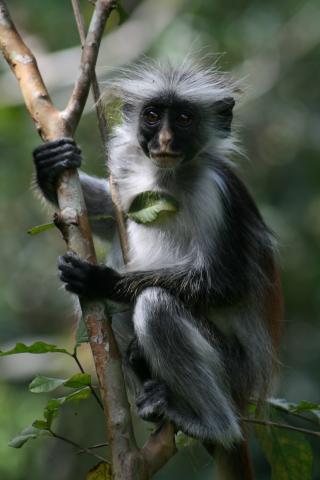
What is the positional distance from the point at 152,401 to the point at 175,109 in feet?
7.03

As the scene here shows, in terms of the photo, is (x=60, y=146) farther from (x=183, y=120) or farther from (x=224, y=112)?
(x=224, y=112)

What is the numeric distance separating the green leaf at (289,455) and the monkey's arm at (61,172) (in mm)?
1653

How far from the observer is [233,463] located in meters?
5.84

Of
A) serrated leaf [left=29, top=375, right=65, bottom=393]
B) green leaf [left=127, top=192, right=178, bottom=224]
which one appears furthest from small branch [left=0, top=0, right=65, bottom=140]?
serrated leaf [left=29, top=375, right=65, bottom=393]

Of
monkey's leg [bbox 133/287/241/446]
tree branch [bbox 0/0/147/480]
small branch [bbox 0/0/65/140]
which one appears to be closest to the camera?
tree branch [bbox 0/0/147/480]

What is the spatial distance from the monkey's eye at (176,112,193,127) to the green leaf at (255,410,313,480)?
7.71ft

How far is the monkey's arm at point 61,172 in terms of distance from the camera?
17.3ft

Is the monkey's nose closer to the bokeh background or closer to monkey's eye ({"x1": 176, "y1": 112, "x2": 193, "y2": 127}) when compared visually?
monkey's eye ({"x1": 176, "y1": 112, "x2": 193, "y2": 127})

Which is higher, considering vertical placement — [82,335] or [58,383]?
[82,335]

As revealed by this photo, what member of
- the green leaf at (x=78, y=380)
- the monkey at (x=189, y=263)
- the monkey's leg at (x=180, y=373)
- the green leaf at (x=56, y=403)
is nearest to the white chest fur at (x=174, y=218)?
the monkey at (x=189, y=263)

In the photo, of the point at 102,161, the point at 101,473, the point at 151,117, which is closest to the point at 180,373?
the point at 101,473

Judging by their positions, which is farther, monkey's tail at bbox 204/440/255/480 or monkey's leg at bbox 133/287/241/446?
monkey's tail at bbox 204/440/255/480

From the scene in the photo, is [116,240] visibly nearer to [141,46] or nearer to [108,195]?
[108,195]

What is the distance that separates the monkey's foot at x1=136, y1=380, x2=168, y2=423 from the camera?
5.54m
